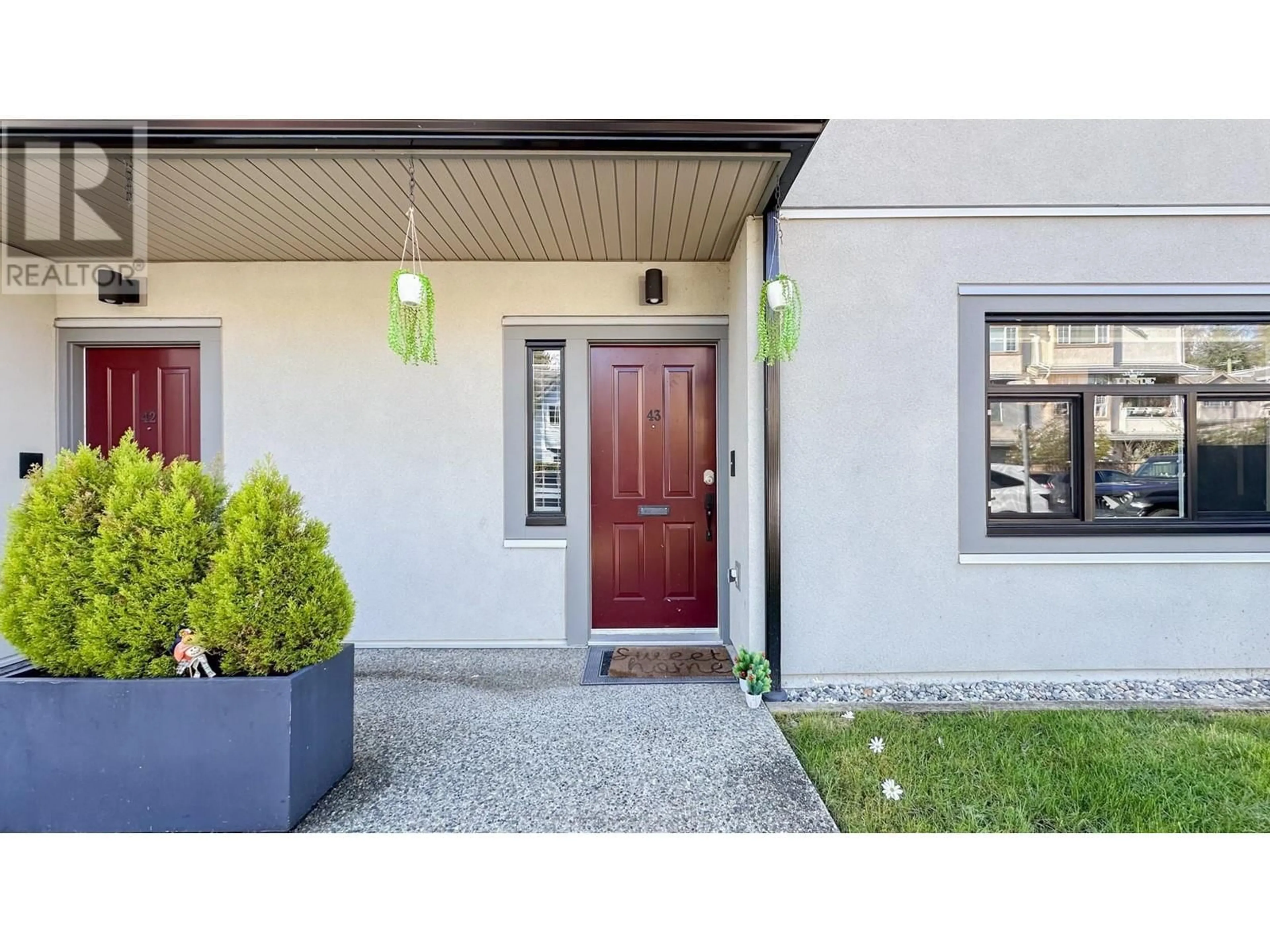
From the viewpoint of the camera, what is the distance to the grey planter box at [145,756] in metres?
2.01

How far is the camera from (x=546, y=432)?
421cm

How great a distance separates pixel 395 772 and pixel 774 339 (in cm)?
266

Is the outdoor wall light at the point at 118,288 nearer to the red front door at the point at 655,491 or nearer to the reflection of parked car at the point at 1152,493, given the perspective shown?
the red front door at the point at 655,491

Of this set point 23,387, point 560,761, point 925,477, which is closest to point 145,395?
point 23,387

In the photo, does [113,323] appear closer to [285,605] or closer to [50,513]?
[50,513]

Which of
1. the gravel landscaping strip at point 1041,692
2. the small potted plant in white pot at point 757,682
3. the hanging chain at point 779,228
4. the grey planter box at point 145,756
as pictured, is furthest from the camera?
the gravel landscaping strip at point 1041,692

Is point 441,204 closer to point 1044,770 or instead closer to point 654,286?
point 654,286

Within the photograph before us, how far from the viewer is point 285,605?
213cm

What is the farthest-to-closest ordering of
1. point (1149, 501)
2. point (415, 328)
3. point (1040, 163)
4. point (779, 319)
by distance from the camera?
point (1149, 501), point (1040, 163), point (779, 319), point (415, 328)

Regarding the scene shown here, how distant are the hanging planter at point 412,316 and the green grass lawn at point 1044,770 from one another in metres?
2.56

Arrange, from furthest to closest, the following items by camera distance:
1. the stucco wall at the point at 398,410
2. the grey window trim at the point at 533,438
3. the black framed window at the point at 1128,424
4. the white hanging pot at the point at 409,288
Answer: the grey window trim at the point at 533,438
the stucco wall at the point at 398,410
the black framed window at the point at 1128,424
the white hanging pot at the point at 409,288

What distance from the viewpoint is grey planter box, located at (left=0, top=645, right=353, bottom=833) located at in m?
2.01

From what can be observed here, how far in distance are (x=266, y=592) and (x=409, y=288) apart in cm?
144

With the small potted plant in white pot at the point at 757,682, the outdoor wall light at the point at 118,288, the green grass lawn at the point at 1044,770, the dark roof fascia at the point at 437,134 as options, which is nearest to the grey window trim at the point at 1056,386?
the green grass lawn at the point at 1044,770
